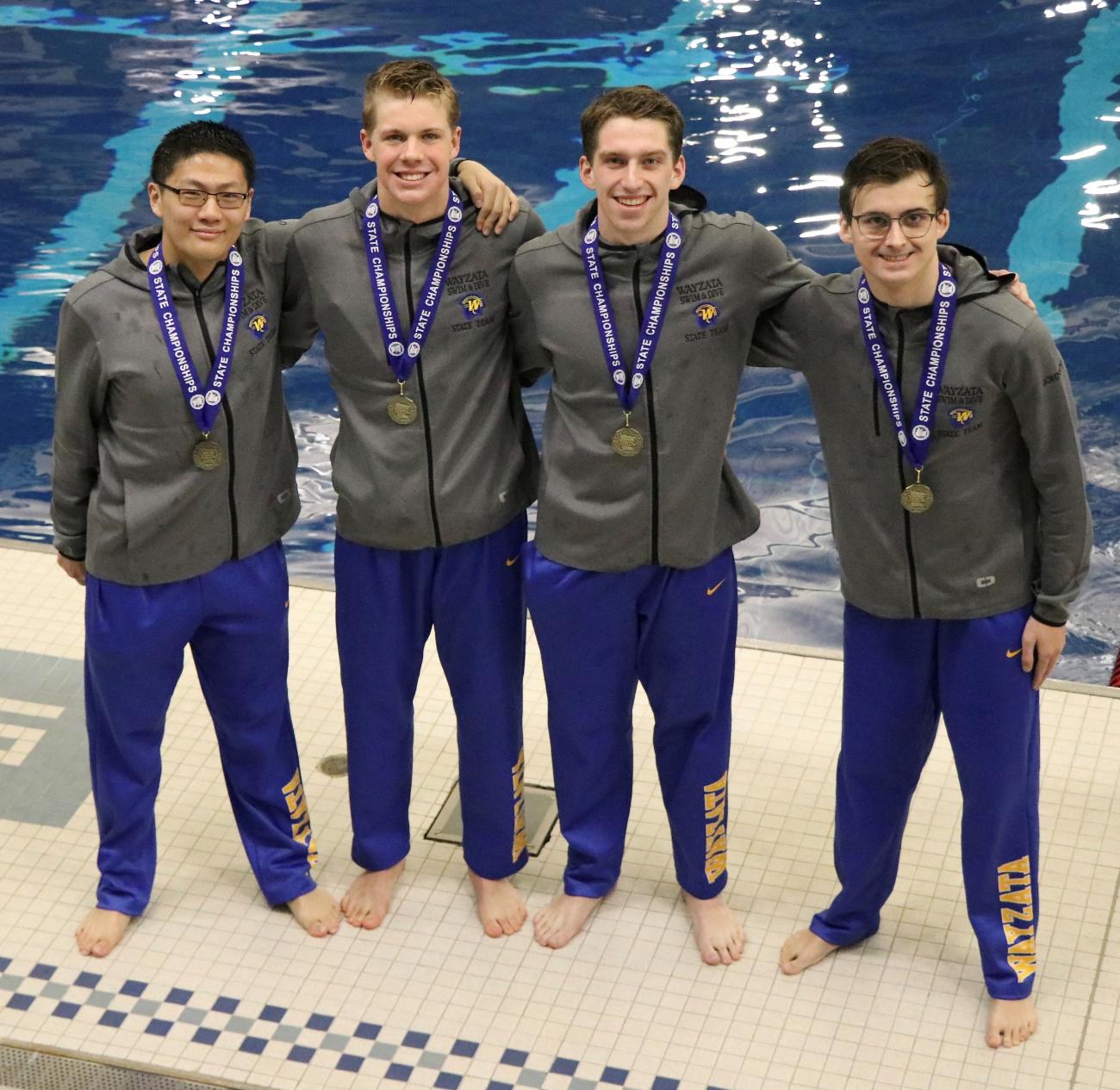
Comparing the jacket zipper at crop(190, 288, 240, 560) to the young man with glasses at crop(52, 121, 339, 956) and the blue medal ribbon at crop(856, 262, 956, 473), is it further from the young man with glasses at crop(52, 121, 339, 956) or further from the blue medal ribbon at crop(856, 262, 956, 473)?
the blue medal ribbon at crop(856, 262, 956, 473)

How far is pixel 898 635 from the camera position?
11.3 feet

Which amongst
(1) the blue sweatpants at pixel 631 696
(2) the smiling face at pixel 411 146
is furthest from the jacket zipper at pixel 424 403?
(1) the blue sweatpants at pixel 631 696

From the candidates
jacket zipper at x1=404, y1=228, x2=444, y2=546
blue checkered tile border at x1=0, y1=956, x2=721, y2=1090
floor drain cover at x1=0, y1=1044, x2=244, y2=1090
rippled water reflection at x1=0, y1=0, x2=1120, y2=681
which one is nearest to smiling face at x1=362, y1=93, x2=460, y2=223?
jacket zipper at x1=404, y1=228, x2=444, y2=546

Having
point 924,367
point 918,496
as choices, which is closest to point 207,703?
point 918,496

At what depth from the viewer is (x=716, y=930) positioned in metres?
3.87

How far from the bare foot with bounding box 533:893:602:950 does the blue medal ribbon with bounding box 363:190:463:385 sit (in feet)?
4.05

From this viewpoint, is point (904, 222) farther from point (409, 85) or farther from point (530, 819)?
point (530, 819)

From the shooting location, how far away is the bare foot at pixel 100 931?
385 centimetres

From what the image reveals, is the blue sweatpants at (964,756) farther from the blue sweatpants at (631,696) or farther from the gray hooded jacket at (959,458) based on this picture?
the blue sweatpants at (631,696)

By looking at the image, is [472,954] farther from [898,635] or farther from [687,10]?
[687,10]

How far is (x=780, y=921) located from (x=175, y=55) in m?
6.80

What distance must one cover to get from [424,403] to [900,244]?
97cm

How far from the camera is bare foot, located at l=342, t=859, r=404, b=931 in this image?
3949 millimetres

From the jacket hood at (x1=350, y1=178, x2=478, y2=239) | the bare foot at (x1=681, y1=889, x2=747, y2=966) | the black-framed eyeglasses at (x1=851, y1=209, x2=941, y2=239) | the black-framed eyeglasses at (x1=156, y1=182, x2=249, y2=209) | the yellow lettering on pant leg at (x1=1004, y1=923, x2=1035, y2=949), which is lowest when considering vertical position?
the bare foot at (x1=681, y1=889, x2=747, y2=966)
